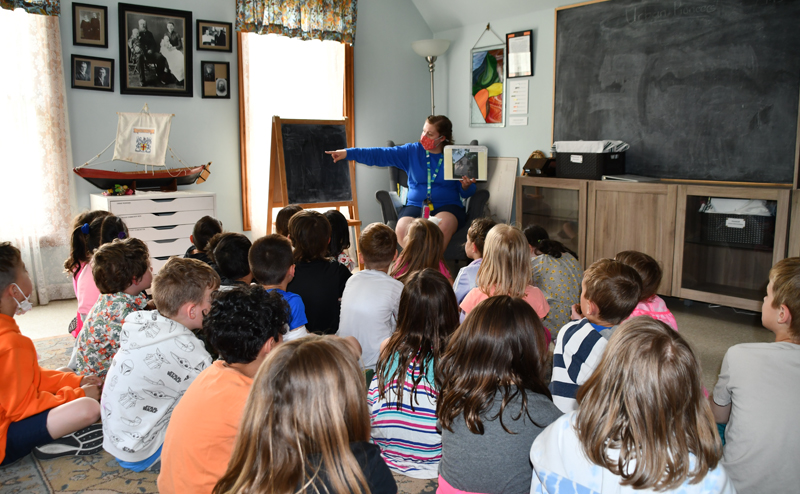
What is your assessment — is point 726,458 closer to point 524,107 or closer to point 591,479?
point 591,479

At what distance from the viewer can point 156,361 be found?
175 centimetres

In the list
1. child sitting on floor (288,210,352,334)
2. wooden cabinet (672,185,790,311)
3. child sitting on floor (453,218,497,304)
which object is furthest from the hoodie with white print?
wooden cabinet (672,185,790,311)

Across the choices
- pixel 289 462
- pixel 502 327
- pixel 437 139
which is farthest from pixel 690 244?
pixel 289 462

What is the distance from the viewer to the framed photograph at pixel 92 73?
418cm

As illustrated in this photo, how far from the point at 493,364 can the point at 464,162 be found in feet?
10.6

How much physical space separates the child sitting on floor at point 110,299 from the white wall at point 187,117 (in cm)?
251

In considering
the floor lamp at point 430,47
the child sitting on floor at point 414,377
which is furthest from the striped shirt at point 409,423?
the floor lamp at point 430,47

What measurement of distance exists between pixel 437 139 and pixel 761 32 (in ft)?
7.20

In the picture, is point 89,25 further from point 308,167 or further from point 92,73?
point 308,167

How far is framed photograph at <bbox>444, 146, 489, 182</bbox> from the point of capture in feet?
14.3

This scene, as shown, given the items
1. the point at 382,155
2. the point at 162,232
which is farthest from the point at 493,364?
the point at 162,232

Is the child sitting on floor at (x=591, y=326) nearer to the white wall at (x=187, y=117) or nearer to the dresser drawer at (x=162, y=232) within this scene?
the dresser drawer at (x=162, y=232)

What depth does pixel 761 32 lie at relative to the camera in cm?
361

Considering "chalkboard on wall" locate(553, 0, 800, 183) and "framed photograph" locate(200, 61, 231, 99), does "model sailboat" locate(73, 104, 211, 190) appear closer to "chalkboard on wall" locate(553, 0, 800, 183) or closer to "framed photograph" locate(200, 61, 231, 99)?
"framed photograph" locate(200, 61, 231, 99)
